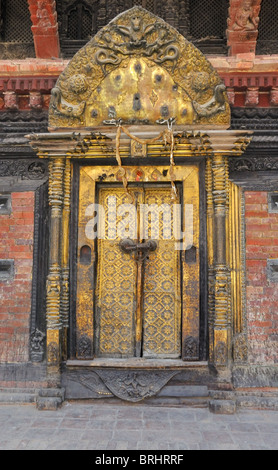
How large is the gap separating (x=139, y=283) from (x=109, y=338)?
71cm

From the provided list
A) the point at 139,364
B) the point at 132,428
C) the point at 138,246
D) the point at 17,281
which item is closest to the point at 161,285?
the point at 138,246

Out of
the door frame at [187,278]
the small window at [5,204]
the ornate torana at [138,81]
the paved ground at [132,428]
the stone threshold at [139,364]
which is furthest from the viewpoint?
the small window at [5,204]

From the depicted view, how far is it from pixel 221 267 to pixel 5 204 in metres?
2.60

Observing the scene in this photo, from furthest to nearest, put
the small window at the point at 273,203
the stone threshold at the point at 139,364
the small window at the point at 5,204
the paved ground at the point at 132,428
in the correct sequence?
the small window at the point at 5,204
the small window at the point at 273,203
the stone threshold at the point at 139,364
the paved ground at the point at 132,428

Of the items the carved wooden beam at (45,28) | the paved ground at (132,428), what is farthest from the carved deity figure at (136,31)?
the paved ground at (132,428)

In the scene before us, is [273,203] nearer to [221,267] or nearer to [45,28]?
[221,267]

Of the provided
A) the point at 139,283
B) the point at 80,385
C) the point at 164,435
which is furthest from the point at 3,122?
the point at 164,435

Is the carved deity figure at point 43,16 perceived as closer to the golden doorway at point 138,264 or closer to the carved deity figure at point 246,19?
the golden doorway at point 138,264

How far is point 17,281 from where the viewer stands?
431 cm

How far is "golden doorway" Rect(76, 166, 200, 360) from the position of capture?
4.18 m

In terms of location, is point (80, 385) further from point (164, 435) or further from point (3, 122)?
point (3, 122)

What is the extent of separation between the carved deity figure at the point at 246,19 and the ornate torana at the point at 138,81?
1000 mm

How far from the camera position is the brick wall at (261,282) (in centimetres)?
411
